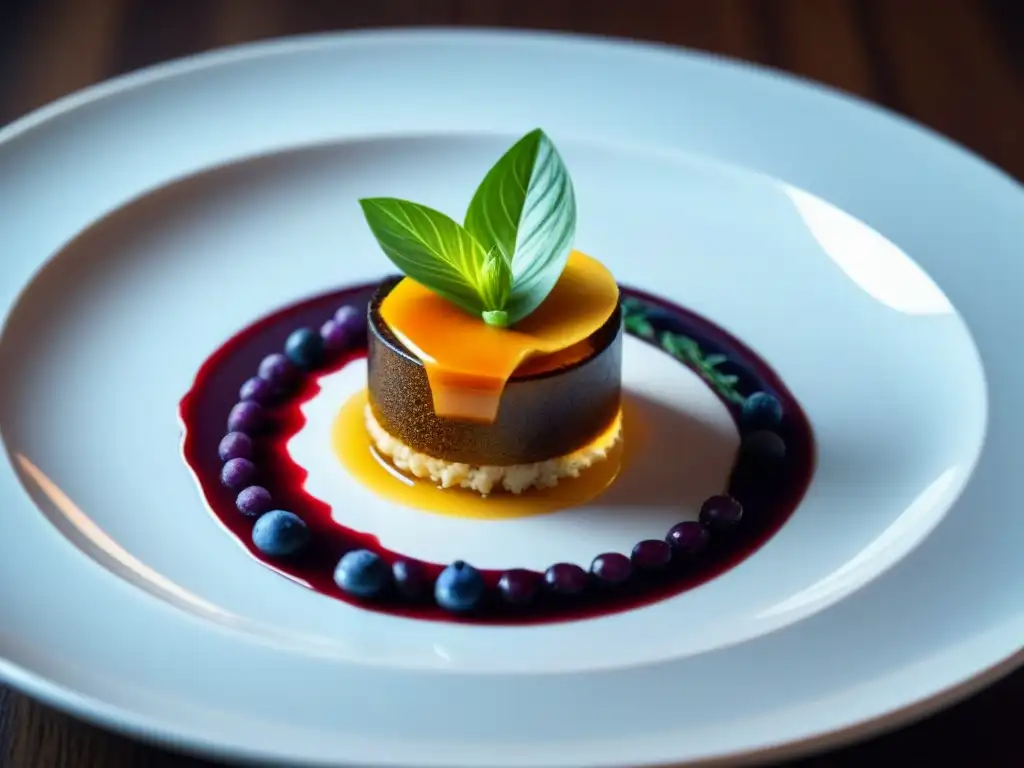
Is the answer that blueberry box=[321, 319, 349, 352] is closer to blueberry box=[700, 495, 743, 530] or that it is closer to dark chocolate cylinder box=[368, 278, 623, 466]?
dark chocolate cylinder box=[368, 278, 623, 466]

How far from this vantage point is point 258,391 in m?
2.55

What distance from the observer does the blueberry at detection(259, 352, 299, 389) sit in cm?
261

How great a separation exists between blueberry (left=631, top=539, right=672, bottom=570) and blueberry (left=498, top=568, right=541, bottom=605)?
179mm

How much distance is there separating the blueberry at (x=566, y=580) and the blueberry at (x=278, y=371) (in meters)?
0.75

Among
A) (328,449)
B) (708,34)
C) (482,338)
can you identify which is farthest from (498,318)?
(708,34)

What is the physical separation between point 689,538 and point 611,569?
157mm

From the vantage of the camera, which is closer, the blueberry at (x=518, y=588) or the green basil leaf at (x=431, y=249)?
the blueberry at (x=518, y=588)

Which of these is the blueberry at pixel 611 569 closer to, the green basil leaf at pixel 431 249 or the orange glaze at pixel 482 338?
the orange glaze at pixel 482 338

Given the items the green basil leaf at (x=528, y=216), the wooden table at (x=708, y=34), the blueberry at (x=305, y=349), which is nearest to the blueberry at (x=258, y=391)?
the blueberry at (x=305, y=349)

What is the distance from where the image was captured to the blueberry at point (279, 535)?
85.2 inches

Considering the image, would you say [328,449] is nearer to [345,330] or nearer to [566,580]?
[345,330]

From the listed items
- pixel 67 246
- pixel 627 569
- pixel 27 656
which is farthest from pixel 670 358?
pixel 27 656

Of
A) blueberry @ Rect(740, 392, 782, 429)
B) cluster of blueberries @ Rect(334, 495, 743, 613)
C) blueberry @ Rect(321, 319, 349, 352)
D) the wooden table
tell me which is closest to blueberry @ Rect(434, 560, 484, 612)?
cluster of blueberries @ Rect(334, 495, 743, 613)

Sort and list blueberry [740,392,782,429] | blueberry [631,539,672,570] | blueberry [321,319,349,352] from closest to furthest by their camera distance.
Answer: blueberry [631,539,672,570], blueberry [740,392,782,429], blueberry [321,319,349,352]
